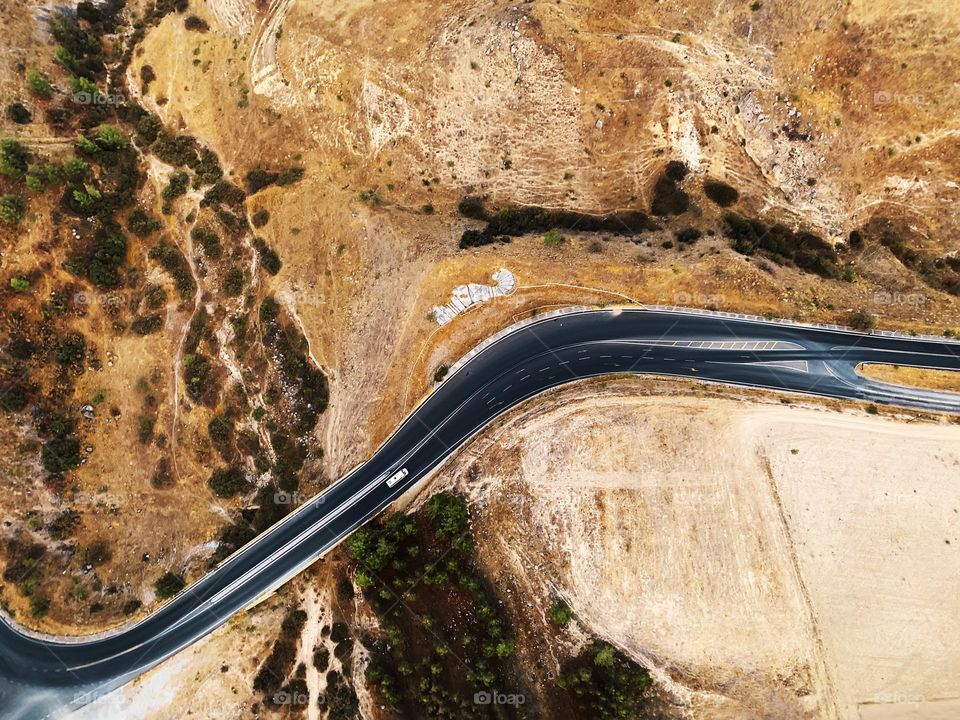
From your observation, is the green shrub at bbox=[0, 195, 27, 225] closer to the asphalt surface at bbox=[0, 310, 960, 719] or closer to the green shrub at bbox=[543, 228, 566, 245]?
the asphalt surface at bbox=[0, 310, 960, 719]

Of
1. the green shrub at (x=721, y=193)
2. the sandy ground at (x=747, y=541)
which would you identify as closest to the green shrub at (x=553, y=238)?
the sandy ground at (x=747, y=541)

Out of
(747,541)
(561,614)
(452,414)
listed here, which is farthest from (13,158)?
(747,541)

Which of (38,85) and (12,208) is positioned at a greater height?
(38,85)

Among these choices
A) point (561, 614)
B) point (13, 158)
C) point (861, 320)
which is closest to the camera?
point (561, 614)

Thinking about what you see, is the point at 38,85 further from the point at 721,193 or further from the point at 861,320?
the point at 861,320

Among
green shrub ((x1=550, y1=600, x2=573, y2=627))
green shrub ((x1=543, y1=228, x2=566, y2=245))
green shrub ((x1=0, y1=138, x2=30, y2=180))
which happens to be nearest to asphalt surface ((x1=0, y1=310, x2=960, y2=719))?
green shrub ((x1=543, y1=228, x2=566, y2=245))

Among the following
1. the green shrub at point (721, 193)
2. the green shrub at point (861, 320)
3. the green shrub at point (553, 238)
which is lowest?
the green shrub at point (861, 320)

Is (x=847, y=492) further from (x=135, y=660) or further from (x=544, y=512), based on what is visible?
(x=135, y=660)

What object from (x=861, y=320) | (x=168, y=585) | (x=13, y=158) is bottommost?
(x=168, y=585)

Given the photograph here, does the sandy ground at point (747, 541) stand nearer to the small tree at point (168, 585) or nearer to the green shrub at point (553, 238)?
the green shrub at point (553, 238)
